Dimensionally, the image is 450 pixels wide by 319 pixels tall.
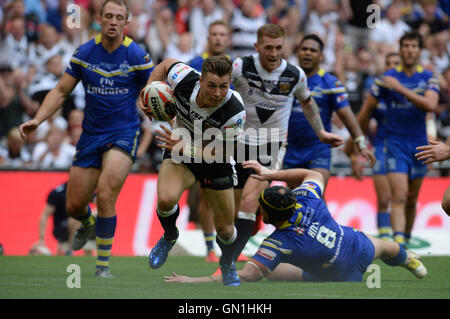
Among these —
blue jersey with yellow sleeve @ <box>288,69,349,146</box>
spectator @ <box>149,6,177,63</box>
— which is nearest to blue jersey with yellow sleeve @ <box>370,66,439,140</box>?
blue jersey with yellow sleeve @ <box>288,69,349,146</box>

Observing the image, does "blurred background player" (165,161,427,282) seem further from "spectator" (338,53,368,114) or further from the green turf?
"spectator" (338,53,368,114)

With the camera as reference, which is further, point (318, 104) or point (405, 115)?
point (405, 115)

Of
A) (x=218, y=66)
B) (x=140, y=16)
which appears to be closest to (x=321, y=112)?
(x=218, y=66)

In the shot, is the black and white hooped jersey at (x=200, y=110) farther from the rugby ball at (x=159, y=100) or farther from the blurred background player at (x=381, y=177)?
the blurred background player at (x=381, y=177)

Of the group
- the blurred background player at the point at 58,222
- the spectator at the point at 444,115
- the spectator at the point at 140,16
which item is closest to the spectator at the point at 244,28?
the spectator at the point at 140,16

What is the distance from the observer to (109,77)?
8.56 meters

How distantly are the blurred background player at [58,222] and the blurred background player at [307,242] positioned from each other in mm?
5606

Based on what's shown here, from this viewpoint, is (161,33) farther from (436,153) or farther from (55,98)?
(436,153)

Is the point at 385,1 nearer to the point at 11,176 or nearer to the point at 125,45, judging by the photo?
the point at 11,176

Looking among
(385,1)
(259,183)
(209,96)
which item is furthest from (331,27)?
(209,96)

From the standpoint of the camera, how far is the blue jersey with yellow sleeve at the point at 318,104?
404 inches

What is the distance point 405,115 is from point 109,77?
5.07 m

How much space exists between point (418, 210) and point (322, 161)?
4.26 meters

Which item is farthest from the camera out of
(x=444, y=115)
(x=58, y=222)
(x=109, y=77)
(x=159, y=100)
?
(x=444, y=115)
